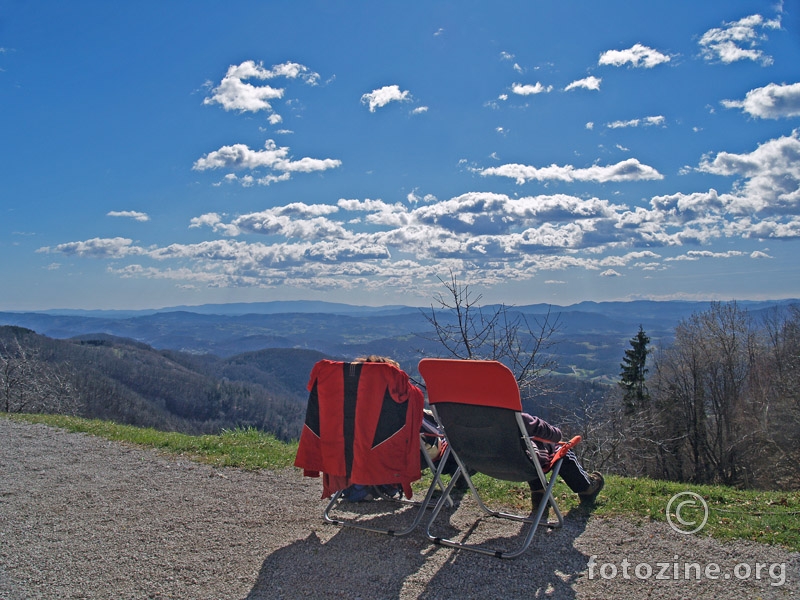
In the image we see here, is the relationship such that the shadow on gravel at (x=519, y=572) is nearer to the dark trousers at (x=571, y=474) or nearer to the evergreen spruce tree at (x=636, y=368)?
the dark trousers at (x=571, y=474)

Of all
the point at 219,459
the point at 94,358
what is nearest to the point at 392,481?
the point at 219,459

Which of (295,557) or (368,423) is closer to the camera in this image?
(295,557)

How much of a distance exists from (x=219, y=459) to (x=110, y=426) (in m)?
4.24

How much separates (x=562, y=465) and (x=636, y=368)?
116 feet

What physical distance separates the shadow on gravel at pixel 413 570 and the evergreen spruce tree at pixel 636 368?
115 feet

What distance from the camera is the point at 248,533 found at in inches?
194

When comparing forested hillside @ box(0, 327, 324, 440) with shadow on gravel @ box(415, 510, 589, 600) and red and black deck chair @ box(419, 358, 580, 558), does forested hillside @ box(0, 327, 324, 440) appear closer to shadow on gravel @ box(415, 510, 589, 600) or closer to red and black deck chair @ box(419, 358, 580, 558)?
red and black deck chair @ box(419, 358, 580, 558)

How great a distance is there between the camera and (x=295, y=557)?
4.44 meters

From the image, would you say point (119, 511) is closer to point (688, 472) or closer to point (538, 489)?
point (538, 489)

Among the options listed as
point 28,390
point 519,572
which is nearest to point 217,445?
point 519,572

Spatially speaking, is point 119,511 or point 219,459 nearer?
point 119,511

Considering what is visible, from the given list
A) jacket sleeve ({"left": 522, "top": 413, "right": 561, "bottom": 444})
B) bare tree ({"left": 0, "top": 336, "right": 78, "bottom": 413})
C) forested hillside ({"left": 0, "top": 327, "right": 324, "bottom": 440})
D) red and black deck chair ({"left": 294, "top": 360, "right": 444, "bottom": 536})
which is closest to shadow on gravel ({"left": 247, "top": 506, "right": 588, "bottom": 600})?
red and black deck chair ({"left": 294, "top": 360, "right": 444, "bottom": 536})

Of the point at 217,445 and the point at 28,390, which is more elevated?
the point at 217,445

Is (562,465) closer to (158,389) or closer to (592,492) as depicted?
(592,492)
